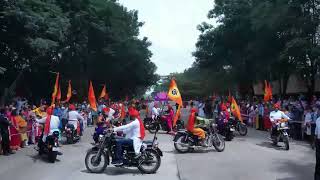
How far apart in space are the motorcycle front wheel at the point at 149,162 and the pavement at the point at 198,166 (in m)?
0.17

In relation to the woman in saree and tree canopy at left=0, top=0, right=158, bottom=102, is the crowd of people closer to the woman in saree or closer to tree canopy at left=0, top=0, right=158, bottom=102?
the woman in saree

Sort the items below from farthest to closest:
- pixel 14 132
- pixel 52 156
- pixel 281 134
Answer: pixel 281 134
pixel 14 132
pixel 52 156

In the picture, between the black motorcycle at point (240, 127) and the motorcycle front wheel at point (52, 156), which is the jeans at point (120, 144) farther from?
the black motorcycle at point (240, 127)

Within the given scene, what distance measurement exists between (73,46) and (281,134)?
27682 millimetres

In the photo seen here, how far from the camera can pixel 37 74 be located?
1786 inches

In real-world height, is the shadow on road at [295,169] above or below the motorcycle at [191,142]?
below

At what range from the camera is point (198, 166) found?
14.5 meters

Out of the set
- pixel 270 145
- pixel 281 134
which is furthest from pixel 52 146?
pixel 270 145

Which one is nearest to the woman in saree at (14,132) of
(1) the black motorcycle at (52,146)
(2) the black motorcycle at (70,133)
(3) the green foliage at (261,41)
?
(2) the black motorcycle at (70,133)

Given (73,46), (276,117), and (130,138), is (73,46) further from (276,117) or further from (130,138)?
(130,138)

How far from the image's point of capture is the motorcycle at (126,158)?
13312 millimetres

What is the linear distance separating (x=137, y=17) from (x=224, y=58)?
18.4 meters

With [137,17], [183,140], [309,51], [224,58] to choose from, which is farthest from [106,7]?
[183,140]

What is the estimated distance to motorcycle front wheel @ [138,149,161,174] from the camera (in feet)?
43.6
